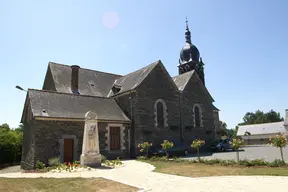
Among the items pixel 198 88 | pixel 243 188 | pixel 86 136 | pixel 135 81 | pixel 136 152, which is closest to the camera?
pixel 243 188

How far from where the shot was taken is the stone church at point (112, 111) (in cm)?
1538

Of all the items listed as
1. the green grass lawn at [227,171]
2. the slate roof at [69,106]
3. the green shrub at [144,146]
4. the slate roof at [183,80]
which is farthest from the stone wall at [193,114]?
the green grass lawn at [227,171]

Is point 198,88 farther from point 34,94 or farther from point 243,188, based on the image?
point 243,188

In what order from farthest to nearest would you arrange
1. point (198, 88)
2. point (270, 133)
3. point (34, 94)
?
point (270, 133) < point (198, 88) < point (34, 94)

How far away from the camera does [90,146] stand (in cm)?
1320

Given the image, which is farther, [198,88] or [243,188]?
[198,88]

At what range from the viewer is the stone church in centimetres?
1538

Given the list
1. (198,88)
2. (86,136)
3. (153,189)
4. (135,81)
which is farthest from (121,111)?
(153,189)

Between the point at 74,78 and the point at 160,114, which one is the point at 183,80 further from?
the point at 74,78

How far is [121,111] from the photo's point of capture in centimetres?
2003

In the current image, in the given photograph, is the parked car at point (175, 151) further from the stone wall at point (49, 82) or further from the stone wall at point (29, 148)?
the stone wall at point (49, 82)

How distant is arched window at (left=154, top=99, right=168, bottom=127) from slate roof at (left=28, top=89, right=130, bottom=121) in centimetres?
323

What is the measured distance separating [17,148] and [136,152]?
11409 millimetres

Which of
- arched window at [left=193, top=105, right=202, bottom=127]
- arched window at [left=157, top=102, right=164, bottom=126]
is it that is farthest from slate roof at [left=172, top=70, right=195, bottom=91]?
arched window at [left=157, top=102, right=164, bottom=126]
